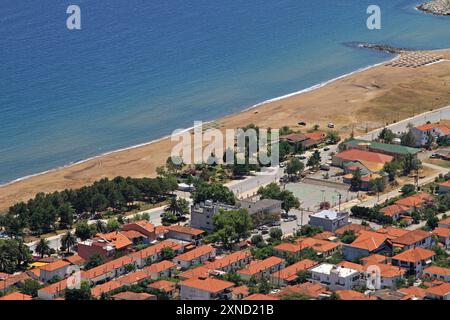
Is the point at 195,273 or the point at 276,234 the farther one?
the point at 276,234

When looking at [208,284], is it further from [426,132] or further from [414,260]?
[426,132]

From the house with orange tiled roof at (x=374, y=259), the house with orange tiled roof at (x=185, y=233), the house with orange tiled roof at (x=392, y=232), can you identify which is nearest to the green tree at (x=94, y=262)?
the house with orange tiled roof at (x=185, y=233)

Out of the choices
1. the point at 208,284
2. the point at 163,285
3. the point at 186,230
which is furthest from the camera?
the point at 186,230

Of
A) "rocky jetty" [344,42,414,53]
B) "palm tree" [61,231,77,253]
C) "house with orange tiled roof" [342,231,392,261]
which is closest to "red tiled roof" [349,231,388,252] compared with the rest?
"house with orange tiled roof" [342,231,392,261]

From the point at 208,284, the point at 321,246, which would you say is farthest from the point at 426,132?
the point at 208,284

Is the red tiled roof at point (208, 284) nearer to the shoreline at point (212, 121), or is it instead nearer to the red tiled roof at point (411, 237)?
the red tiled roof at point (411, 237)

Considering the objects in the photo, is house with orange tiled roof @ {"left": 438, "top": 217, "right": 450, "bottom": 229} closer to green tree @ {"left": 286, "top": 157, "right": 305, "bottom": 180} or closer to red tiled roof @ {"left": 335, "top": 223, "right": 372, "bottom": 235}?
red tiled roof @ {"left": 335, "top": 223, "right": 372, "bottom": 235}
